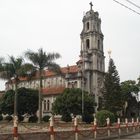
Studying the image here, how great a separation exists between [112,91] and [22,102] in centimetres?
2117

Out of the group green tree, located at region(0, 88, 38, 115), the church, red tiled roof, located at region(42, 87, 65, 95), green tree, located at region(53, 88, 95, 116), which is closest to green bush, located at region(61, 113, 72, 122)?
green tree, located at region(53, 88, 95, 116)

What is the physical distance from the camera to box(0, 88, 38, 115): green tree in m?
67.5

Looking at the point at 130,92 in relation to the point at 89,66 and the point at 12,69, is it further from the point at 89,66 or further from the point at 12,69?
the point at 12,69

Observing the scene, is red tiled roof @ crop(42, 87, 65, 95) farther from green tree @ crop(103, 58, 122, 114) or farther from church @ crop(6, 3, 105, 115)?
green tree @ crop(103, 58, 122, 114)

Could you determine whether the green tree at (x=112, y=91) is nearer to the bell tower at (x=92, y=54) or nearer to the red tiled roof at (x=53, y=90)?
the bell tower at (x=92, y=54)

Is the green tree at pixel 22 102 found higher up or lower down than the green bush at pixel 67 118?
higher up

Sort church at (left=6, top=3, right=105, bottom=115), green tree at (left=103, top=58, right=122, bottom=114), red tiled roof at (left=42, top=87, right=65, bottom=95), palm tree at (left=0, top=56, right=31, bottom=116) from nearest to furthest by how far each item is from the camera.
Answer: palm tree at (left=0, top=56, right=31, bottom=116), green tree at (left=103, top=58, right=122, bottom=114), church at (left=6, top=3, right=105, bottom=115), red tiled roof at (left=42, top=87, right=65, bottom=95)

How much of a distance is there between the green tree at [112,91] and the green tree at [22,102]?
16383 mm

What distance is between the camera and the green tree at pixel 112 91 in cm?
7800

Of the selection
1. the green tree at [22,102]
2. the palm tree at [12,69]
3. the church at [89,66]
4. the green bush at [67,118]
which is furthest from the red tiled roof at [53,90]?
the palm tree at [12,69]

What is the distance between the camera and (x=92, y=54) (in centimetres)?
9050

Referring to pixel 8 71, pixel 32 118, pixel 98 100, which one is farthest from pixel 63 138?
pixel 98 100

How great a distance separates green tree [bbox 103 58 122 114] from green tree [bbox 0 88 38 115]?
1638 centimetres

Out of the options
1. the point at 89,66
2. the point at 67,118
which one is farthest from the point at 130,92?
the point at 67,118
